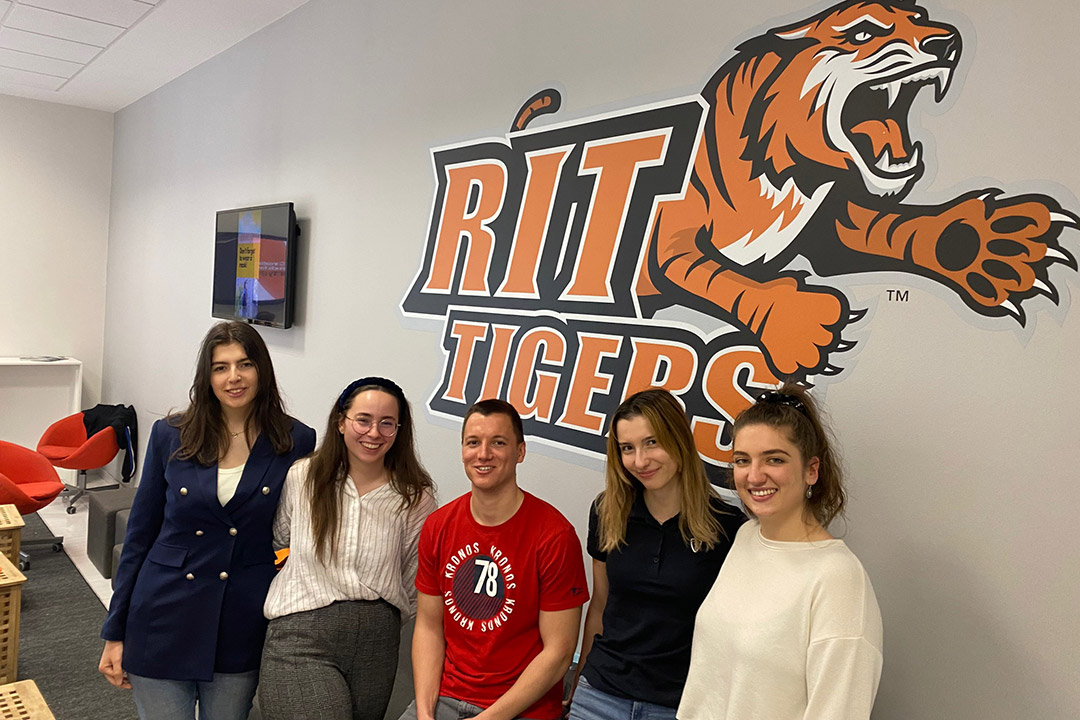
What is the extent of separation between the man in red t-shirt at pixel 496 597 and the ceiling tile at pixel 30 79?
5.93 meters

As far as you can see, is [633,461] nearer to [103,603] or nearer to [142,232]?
[103,603]

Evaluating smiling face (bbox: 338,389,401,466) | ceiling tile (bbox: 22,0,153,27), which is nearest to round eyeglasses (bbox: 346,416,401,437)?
smiling face (bbox: 338,389,401,466)

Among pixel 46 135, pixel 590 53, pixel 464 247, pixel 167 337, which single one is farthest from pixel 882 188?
pixel 46 135

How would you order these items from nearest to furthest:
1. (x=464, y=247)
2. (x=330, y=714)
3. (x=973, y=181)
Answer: (x=973, y=181) < (x=330, y=714) < (x=464, y=247)

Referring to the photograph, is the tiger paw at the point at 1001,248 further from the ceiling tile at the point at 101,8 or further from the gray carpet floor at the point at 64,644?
the ceiling tile at the point at 101,8

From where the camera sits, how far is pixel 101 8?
15.2ft

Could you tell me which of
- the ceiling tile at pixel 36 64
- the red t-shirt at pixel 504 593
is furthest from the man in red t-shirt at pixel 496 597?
the ceiling tile at pixel 36 64

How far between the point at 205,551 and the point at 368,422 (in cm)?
60

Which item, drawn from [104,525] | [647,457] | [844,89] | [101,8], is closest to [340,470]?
[647,457]

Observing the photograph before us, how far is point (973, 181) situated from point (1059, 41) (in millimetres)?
316

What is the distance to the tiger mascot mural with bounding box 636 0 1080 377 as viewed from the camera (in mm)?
1810

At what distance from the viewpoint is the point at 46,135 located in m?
7.23

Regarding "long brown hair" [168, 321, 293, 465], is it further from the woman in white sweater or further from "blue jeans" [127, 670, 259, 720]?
Result: the woman in white sweater

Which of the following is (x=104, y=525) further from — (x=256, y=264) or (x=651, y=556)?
(x=651, y=556)
